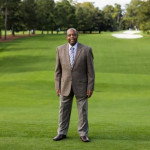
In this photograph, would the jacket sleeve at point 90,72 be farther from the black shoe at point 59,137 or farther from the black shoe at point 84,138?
the black shoe at point 59,137

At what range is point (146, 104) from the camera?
14.0 meters

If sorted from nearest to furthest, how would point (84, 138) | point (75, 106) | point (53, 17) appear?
point (84, 138), point (75, 106), point (53, 17)

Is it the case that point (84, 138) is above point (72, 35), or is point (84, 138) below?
below

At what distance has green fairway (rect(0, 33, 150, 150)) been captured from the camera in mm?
6155

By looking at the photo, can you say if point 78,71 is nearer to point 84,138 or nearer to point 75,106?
point 84,138

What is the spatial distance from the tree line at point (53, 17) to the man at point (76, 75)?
175 feet

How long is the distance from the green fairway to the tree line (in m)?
22.2

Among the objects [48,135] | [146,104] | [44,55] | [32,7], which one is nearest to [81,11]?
[32,7]

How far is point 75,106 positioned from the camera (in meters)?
13.4

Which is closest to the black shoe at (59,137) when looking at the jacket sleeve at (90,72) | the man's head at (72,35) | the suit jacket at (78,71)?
the suit jacket at (78,71)

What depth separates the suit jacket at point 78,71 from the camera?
6.20 metres

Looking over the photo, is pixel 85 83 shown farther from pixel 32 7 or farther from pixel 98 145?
pixel 32 7

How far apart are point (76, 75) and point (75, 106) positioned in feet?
23.8

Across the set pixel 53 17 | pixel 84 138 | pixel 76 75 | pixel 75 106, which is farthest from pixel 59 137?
pixel 53 17
